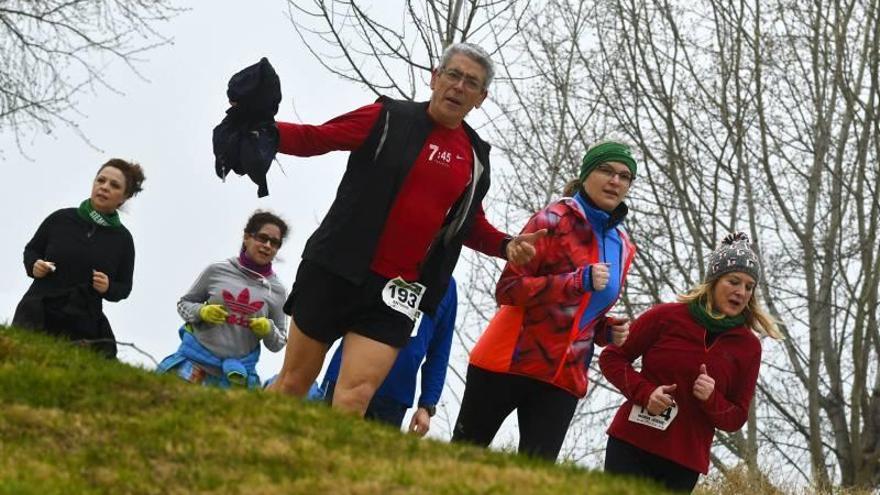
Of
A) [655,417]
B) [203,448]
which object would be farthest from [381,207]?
[655,417]

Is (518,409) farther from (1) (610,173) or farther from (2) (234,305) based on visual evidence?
(2) (234,305)

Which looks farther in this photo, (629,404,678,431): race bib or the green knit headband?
the green knit headband

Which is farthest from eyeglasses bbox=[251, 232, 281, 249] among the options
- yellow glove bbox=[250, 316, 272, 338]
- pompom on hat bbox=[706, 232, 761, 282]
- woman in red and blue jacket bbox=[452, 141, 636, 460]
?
pompom on hat bbox=[706, 232, 761, 282]

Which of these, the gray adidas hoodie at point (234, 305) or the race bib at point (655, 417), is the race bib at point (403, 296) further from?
the gray adidas hoodie at point (234, 305)

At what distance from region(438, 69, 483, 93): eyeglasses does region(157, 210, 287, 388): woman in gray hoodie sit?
272 centimetres

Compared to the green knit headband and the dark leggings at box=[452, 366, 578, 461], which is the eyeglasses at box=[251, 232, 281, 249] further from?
the green knit headband

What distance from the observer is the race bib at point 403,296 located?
6.80 m

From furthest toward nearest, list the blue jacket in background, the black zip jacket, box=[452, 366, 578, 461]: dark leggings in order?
the blue jacket in background → box=[452, 366, 578, 461]: dark leggings → the black zip jacket

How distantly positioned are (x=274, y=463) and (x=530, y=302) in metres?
2.19

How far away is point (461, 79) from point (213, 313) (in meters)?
2.87

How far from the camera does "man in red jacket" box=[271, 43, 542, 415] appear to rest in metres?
6.77

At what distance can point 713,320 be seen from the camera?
763cm

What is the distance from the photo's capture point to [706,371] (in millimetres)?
7449

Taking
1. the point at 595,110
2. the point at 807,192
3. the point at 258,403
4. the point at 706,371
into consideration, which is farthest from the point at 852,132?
the point at 258,403
